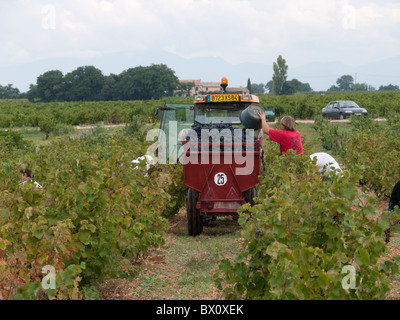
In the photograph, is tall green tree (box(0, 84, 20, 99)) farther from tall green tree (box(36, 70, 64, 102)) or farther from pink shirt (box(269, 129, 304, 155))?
pink shirt (box(269, 129, 304, 155))

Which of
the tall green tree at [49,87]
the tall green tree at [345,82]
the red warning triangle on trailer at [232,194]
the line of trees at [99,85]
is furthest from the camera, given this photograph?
the tall green tree at [345,82]

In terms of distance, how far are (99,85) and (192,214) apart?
104 m

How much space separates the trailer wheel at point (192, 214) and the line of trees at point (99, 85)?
96732mm

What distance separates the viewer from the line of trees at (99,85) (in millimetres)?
104000

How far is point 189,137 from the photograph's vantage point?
24.7 ft

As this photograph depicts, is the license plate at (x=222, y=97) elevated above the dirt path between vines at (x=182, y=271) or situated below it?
above

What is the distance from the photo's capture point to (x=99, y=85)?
353 ft

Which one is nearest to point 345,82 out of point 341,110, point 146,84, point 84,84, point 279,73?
point 279,73

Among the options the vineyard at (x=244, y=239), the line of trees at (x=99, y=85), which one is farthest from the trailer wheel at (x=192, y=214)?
the line of trees at (x=99, y=85)

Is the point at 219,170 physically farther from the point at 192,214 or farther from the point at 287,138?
the point at 287,138

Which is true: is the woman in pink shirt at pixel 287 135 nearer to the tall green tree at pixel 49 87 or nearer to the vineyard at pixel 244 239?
the vineyard at pixel 244 239

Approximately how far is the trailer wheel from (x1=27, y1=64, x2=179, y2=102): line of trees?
96732mm

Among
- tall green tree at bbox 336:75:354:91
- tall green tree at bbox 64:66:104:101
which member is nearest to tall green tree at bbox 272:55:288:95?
tall green tree at bbox 64:66:104:101
